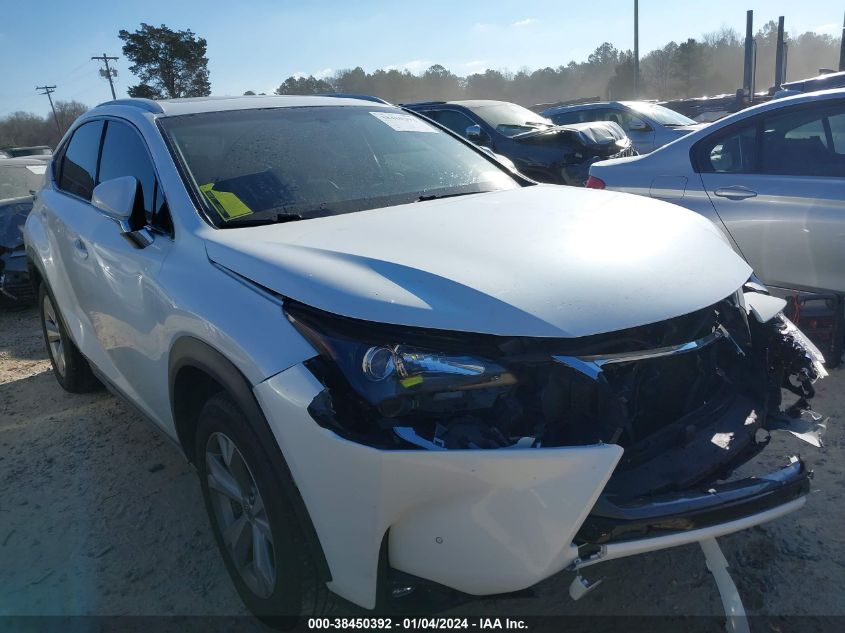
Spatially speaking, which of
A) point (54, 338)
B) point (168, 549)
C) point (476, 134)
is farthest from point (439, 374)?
point (476, 134)

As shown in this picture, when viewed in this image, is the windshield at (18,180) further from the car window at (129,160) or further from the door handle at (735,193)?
the door handle at (735,193)

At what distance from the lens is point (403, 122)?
3668 millimetres

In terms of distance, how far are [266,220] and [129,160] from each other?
38.9 inches

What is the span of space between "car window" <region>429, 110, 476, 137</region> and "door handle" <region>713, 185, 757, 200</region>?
4.87 metres

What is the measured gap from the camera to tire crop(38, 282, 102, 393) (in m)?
4.23

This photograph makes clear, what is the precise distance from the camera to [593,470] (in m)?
1.66

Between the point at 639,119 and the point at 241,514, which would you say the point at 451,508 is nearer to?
the point at 241,514

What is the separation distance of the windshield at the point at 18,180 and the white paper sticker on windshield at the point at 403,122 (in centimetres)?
575

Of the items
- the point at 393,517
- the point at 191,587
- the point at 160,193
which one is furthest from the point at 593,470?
the point at 160,193

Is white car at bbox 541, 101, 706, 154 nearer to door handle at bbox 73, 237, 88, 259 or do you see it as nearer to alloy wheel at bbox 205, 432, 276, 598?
door handle at bbox 73, 237, 88, 259

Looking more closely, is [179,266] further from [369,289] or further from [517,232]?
[517,232]

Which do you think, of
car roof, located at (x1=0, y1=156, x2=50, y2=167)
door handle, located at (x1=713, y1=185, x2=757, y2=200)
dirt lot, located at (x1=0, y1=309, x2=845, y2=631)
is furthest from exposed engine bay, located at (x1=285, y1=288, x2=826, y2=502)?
car roof, located at (x1=0, y1=156, x2=50, y2=167)

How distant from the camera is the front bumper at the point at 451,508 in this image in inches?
65.2

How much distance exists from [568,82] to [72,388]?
117713 millimetres
